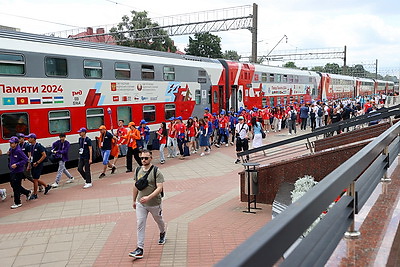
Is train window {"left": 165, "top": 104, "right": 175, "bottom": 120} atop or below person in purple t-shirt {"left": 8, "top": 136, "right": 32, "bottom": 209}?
atop

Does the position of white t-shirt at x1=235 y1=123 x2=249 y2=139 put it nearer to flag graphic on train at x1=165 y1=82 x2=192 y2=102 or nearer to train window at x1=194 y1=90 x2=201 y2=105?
flag graphic on train at x1=165 y1=82 x2=192 y2=102

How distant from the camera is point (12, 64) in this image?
1067cm

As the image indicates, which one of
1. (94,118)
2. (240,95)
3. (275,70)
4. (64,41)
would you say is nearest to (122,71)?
(94,118)

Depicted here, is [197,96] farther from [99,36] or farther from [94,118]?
[99,36]

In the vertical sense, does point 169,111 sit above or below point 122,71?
below

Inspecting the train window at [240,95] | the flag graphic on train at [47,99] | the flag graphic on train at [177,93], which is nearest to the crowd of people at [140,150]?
the flag graphic on train at [47,99]

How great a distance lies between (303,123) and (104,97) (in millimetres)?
15224

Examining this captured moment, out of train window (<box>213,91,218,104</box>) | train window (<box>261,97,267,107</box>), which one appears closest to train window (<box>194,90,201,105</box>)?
train window (<box>213,91,218,104</box>)

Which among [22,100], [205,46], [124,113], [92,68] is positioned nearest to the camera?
[22,100]

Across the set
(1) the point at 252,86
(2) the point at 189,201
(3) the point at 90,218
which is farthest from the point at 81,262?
(1) the point at 252,86

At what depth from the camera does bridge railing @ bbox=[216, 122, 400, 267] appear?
4.16 feet

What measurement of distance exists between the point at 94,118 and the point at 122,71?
7.50 ft

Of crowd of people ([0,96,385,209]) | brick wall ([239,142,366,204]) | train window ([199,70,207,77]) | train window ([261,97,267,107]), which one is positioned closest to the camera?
brick wall ([239,142,366,204])

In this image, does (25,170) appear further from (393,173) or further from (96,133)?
(393,173)
